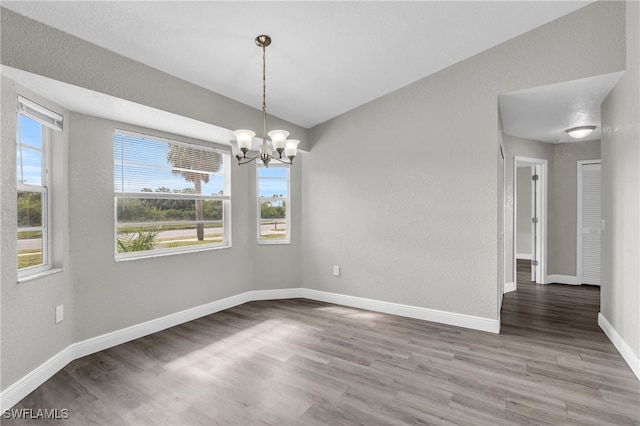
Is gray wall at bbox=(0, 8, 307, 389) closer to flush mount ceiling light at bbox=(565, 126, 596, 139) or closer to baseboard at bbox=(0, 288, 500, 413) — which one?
baseboard at bbox=(0, 288, 500, 413)

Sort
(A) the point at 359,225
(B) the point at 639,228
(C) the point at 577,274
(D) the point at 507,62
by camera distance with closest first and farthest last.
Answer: (B) the point at 639,228, (D) the point at 507,62, (A) the point at 359,225, (C) the point at 577,274

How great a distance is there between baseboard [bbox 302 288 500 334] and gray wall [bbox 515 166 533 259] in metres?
5.97

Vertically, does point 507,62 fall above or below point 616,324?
above

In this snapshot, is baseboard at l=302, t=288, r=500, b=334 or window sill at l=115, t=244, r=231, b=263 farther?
baseboard at l=302, t=288, r=500, b=334

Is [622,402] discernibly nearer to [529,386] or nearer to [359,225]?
[529,386]

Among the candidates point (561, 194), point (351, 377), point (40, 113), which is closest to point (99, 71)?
point (40, 113)

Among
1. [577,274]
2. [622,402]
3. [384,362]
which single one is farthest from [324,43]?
[577,274]

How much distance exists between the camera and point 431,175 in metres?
3.66

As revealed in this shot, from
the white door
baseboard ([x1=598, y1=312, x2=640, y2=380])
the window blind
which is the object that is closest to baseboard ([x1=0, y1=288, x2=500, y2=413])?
baseboard ([x1=598, y1=312, x2=640, y2=380])

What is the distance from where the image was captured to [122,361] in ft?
8.88

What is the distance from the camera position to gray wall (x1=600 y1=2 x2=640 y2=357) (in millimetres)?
2482

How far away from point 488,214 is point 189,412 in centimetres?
318

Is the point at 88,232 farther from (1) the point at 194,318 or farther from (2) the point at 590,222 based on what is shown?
(2) the point at 590,222

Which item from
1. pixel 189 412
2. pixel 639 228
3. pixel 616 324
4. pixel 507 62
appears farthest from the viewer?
pixel 507 62
